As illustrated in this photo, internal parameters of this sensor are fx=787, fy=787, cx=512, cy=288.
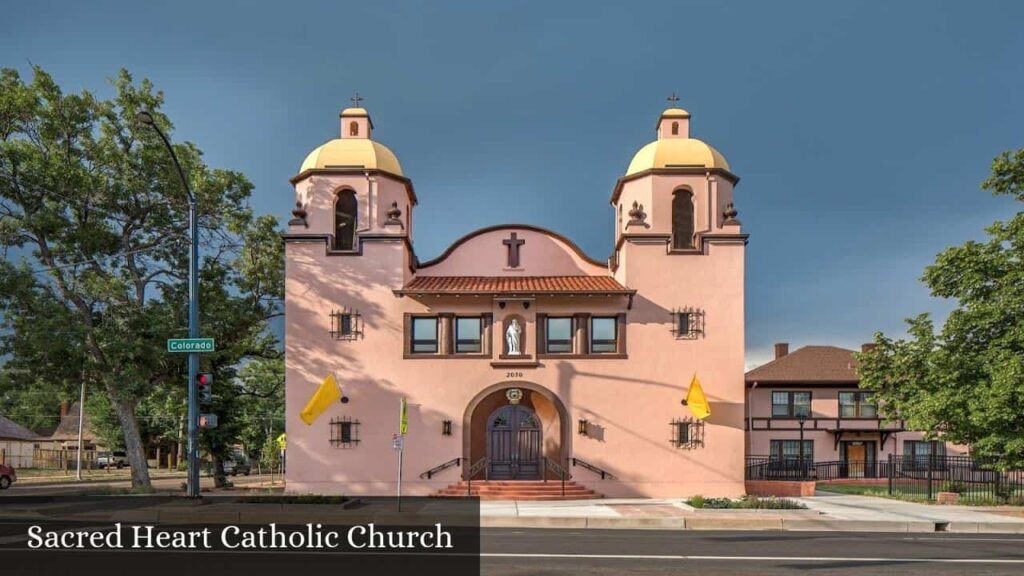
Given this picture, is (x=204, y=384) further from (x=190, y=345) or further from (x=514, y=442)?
(x=514, y=442)

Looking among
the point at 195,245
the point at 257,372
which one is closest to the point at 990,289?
the point at 195,245

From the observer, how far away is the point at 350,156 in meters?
28.9

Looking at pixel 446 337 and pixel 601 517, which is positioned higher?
pixel 446 337

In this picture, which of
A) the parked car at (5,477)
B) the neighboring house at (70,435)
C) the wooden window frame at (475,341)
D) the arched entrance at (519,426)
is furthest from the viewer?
the neighboring house at (70,435)

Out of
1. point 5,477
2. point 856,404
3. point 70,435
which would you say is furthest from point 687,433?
point 70,435

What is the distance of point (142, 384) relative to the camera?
27.5 meters

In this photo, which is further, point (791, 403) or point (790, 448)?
point (791, 403)

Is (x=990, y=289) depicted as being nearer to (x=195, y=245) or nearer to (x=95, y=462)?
(x=195, y=245)

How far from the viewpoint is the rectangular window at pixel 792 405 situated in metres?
41.1

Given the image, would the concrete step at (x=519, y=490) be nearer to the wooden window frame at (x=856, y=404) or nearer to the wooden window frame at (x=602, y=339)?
the wooden window frame at (x=602, y=339)

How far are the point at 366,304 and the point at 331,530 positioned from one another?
11551mm

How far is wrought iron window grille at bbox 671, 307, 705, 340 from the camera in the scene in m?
27.5

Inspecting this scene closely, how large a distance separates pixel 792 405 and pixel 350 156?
86.5 feet

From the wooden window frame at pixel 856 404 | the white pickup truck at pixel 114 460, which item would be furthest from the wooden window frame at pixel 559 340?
the white pickup truck at pixel 114 460
